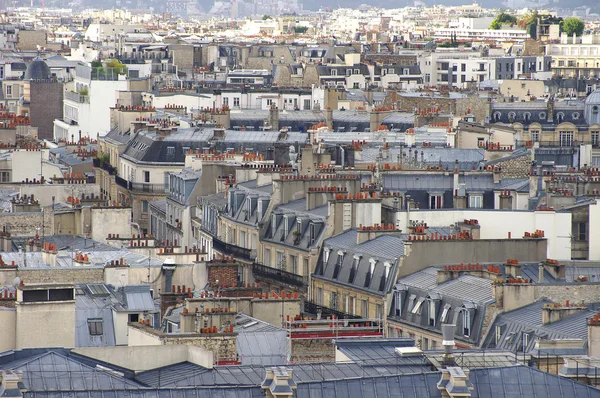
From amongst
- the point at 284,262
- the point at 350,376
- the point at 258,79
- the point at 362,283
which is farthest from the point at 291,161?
the point at 258,79

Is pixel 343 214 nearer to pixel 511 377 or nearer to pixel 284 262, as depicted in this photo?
pixel 284 262

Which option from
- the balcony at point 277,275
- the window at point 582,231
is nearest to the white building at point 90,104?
the balcony at point 277,275

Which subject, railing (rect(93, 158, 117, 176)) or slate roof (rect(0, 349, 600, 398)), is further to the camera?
railing (rect(93, 158, 117, 176))

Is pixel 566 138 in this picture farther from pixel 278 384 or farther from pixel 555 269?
pixel 278 384

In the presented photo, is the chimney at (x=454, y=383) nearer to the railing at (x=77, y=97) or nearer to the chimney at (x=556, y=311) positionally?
the chimney at (x=556, y=311)

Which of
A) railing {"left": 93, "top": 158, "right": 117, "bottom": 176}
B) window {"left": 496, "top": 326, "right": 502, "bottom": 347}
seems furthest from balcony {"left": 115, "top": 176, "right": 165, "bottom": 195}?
window {"left": 496, "top": 326, "right": 502, "bottom": 347}

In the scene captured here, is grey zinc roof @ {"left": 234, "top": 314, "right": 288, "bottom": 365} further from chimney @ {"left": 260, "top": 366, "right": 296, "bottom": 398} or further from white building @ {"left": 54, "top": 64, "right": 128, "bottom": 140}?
white building @ {"left": 54, "top": 64, "right": 128, "bottom": 140}
